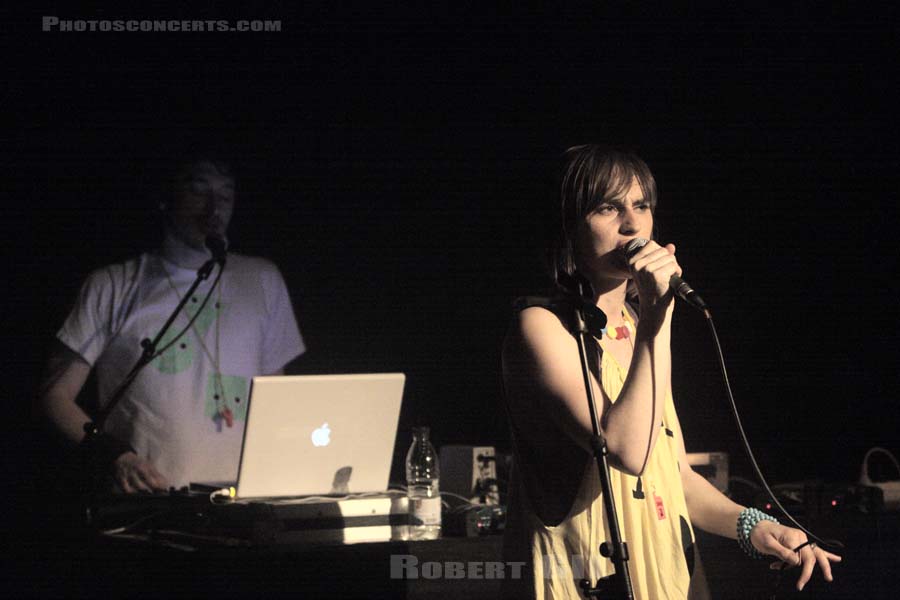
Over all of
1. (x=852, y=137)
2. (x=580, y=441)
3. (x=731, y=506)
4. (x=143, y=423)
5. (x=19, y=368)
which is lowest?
(x=731, y=506)

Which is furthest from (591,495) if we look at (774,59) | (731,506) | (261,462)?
(774,59)

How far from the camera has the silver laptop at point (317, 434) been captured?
2.78 meters

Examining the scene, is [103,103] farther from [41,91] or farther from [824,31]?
[824,31]

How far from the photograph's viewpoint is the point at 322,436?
288cm

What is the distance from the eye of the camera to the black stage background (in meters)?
4.16

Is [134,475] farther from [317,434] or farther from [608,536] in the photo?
[608,536]

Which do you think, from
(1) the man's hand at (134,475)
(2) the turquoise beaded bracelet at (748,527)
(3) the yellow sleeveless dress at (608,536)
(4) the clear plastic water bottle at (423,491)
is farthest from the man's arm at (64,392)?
(2) the turquoise beaded bracelet at (748,527)

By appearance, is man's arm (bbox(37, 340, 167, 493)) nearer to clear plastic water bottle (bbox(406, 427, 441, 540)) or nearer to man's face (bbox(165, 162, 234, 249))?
man's face (bbox(165, 162, 234, 249))

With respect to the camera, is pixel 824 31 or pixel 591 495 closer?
pixel 591 495

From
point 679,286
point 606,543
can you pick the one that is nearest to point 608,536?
point 606,543

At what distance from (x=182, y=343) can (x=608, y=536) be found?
282 centimetres

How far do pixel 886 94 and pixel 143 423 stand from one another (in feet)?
11.2

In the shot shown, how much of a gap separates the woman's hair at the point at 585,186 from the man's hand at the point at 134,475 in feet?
7.11

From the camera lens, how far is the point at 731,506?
1923mm
